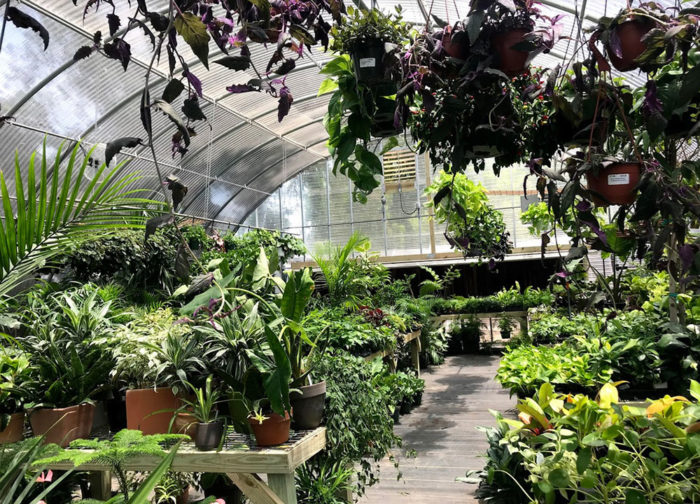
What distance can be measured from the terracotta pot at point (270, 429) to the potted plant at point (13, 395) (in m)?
1.03

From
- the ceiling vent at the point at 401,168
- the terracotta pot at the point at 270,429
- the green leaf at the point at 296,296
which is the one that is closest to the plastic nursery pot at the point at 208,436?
the terracotta pot at the point at 270,429

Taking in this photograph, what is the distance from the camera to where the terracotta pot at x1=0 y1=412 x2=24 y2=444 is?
229cm

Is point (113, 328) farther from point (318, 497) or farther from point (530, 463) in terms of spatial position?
point (530, 463)

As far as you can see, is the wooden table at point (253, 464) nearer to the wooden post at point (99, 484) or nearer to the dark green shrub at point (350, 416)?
the dark green shrub at point (350, 416)

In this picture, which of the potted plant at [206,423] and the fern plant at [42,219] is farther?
the potted plant at [206,423]

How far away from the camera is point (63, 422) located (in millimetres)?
2234

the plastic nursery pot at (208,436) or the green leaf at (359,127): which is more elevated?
the green leaf at (359,127)

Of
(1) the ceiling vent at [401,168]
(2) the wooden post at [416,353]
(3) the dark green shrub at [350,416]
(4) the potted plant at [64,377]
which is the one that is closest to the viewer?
(4) the potted plant at [64,377]

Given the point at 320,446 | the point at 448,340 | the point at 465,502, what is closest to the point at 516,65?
the point at 320,446

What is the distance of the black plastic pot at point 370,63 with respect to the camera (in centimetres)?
164

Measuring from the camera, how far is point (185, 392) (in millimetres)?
2211

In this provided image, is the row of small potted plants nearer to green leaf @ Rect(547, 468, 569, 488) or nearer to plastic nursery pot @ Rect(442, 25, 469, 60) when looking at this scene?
green leaf @ Rect(547, 468, 569, 488)

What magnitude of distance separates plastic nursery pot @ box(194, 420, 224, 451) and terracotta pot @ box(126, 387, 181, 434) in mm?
206

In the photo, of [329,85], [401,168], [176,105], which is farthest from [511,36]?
[401,168]
